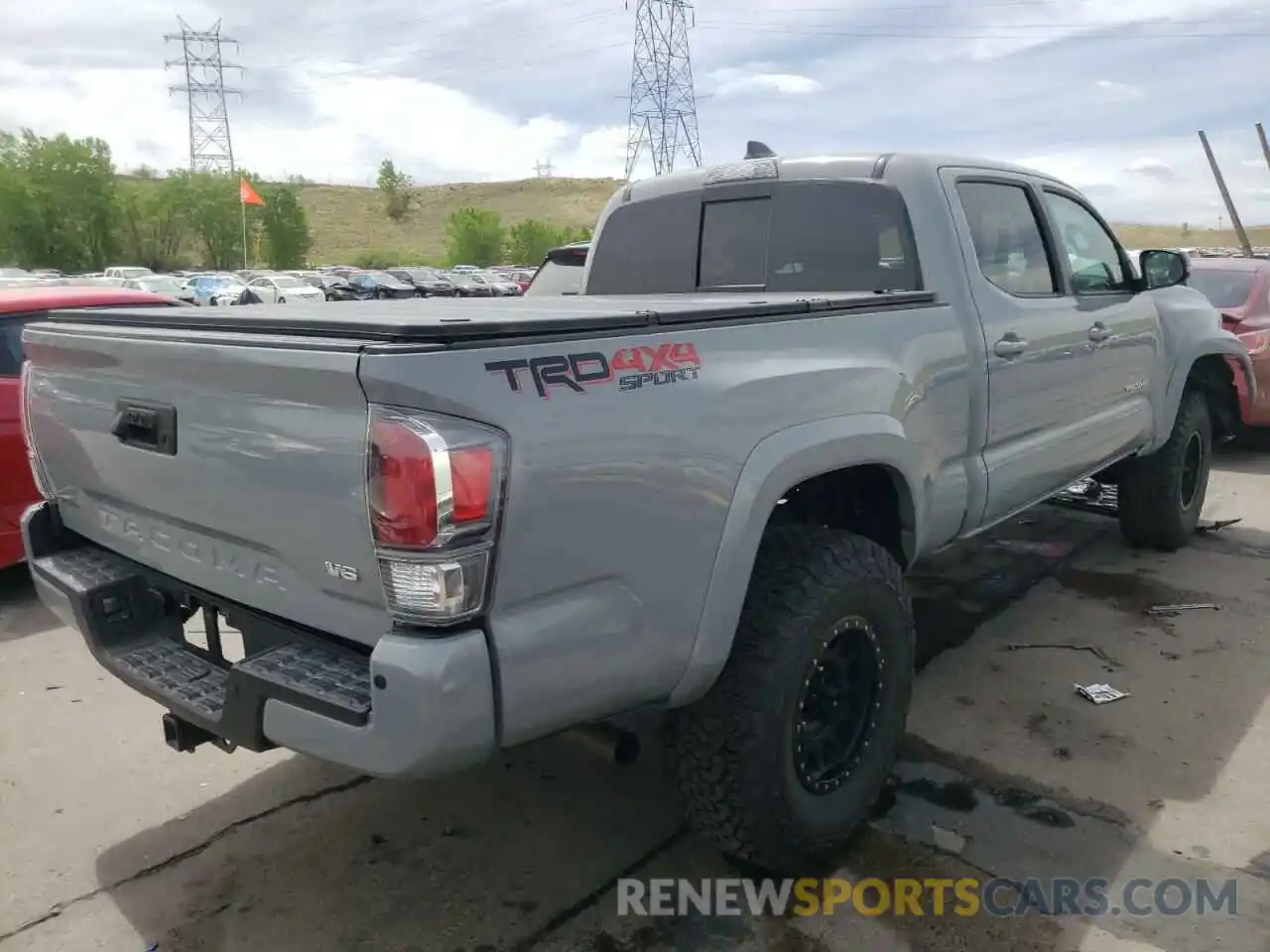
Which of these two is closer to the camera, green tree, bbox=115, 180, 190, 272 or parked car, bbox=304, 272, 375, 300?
parked car, bbox=304, 272, 375, 300

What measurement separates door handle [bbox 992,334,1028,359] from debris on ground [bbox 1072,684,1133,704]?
1.34 m

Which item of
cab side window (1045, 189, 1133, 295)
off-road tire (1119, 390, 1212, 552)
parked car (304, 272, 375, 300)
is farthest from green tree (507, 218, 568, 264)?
cab side window (1045, 189, 1133, 295)

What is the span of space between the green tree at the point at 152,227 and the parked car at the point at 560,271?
75486mm

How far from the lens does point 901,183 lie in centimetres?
349

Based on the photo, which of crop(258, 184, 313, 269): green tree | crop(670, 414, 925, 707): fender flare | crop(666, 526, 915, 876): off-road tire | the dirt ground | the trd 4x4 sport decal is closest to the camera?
the trd 4x4 sport decal

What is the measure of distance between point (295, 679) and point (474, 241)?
85258 millimetres

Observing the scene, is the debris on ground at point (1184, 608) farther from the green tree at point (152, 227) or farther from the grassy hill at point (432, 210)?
the grassy hill at point (432, 210)

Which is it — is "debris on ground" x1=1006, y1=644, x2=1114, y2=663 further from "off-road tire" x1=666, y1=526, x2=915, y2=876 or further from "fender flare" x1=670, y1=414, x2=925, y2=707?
"fender flare" x1=670, y1=414, x2=925, y2=707

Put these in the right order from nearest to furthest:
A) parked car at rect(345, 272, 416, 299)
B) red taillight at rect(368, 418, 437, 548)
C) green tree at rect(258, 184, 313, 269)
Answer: red taillight at rect(368, 418, 437, 548) < parked car at rect(345, 272, 416, 299) < green tree at rect(258, 184, 313, 269)

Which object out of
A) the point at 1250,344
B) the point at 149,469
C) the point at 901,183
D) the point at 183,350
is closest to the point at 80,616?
the point at 149,469

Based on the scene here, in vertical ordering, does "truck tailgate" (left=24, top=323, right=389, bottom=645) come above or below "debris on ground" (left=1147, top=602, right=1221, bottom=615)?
above

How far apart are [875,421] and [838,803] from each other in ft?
3.45

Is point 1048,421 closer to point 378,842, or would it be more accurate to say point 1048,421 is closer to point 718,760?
point 718,760

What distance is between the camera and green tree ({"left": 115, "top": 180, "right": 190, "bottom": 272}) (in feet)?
241
